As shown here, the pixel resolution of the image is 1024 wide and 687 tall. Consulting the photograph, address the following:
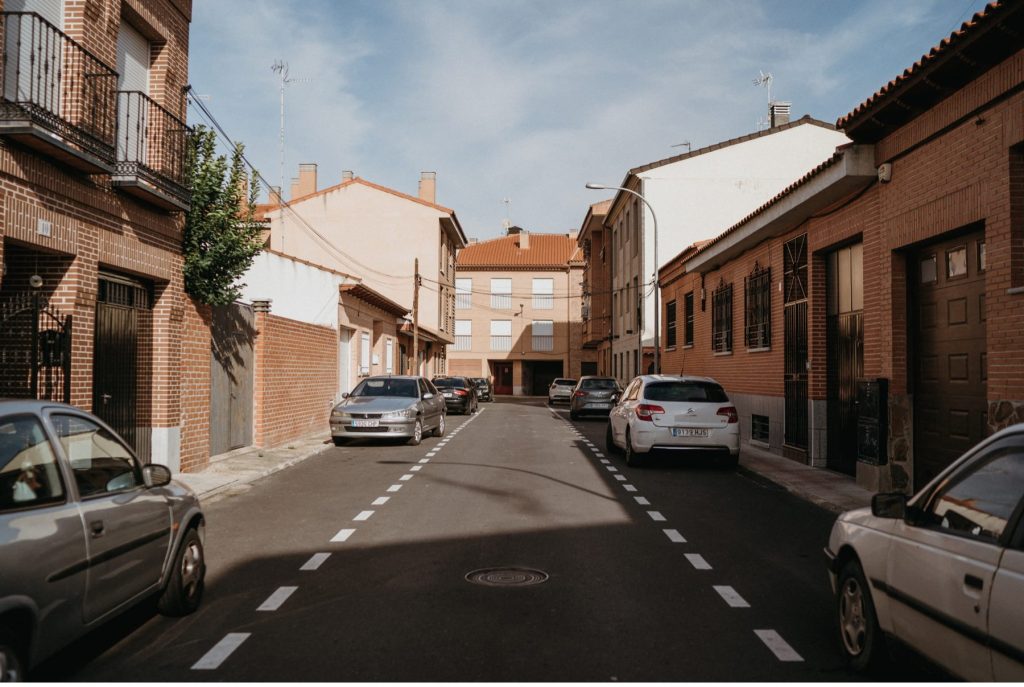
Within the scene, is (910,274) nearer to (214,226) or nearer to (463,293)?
(214,226)

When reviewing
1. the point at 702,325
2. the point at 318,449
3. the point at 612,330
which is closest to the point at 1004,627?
the point at 318,449

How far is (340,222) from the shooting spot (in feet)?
167

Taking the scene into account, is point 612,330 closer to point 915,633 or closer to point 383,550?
point 383,550

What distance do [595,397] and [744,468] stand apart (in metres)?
15.4

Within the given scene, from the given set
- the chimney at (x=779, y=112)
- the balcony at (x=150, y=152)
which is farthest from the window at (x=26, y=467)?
the chimney at (x=779, y=112)

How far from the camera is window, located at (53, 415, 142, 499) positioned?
4.43m

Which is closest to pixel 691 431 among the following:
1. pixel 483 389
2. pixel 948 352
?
pixel 948 352

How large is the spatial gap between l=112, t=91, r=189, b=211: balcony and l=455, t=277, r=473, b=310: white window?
200 feet

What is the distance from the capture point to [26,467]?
3947 millimetres

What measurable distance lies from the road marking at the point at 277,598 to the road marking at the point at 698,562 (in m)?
3.20

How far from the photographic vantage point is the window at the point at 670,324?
29.8 meters

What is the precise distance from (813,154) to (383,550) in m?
30.4

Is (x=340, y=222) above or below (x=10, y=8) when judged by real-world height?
above

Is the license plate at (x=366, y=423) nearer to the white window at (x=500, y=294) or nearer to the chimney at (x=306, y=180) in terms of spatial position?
the chimney at (x=306, y=180)
